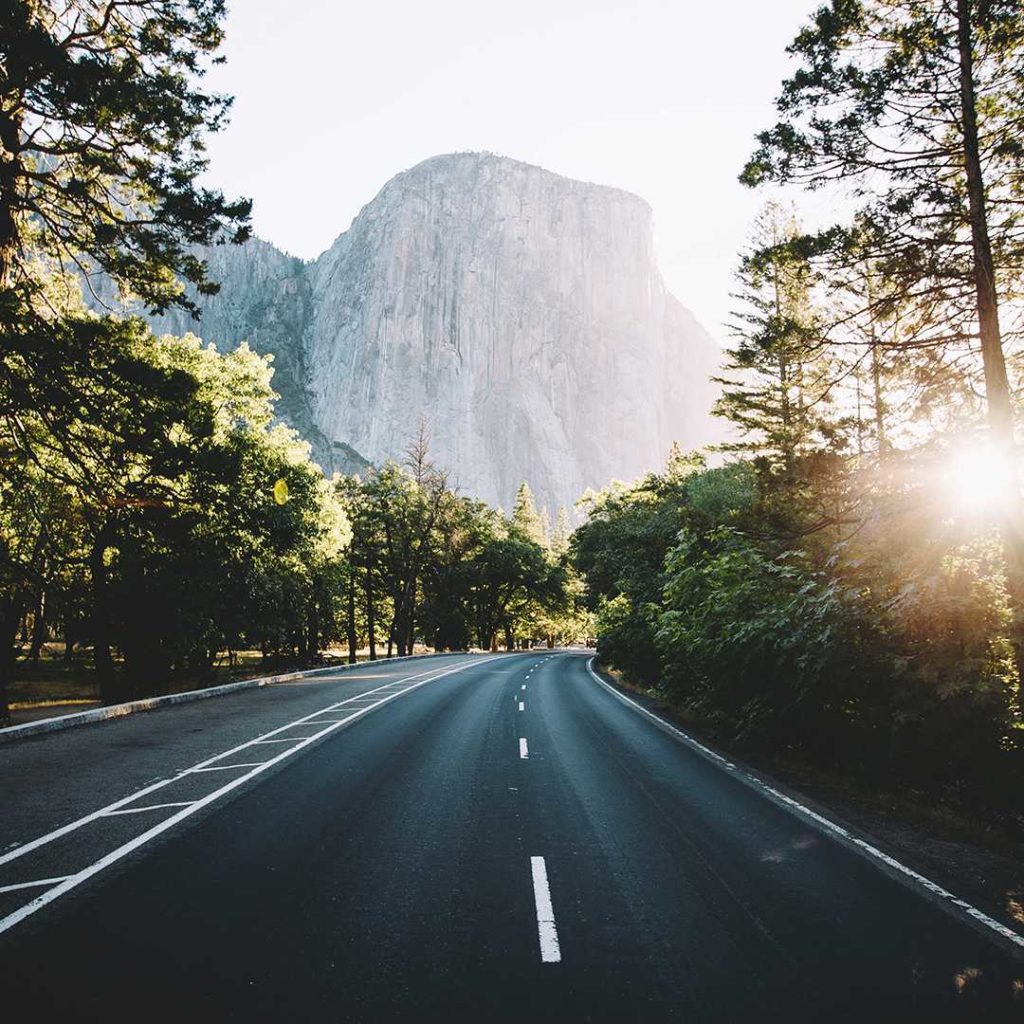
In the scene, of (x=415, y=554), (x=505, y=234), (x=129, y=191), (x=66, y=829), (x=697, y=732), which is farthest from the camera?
(x=505, y=234)

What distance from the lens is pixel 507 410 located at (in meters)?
152

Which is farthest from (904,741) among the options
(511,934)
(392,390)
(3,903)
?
(392,390)

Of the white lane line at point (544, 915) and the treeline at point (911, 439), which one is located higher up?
the treeline at point (911, 439)

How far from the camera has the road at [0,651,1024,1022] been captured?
407cm

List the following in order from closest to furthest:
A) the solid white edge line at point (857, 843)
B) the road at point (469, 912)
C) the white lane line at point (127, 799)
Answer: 1. the road at point (469, 912)
2. the solid white edge line at point (857, 843)
3. the white lane line at point (127, 799)

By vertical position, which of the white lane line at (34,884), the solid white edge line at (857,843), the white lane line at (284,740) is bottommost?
the solid white edge line at (857,843)

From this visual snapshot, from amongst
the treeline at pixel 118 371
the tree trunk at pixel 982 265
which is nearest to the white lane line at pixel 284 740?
the treeline at pixel 118 371

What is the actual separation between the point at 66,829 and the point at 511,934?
5.25m

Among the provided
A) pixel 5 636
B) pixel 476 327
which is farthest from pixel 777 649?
pixel 476 327

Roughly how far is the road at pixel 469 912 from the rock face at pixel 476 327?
13188 cm

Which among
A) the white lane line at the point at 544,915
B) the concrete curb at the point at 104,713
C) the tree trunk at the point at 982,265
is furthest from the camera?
the concrete curb at the point at 104,713

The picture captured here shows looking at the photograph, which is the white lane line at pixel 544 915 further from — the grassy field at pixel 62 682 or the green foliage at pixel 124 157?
the grassy field at pixel 62 682

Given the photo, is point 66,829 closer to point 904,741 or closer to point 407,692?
point 904,741

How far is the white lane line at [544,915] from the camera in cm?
461
